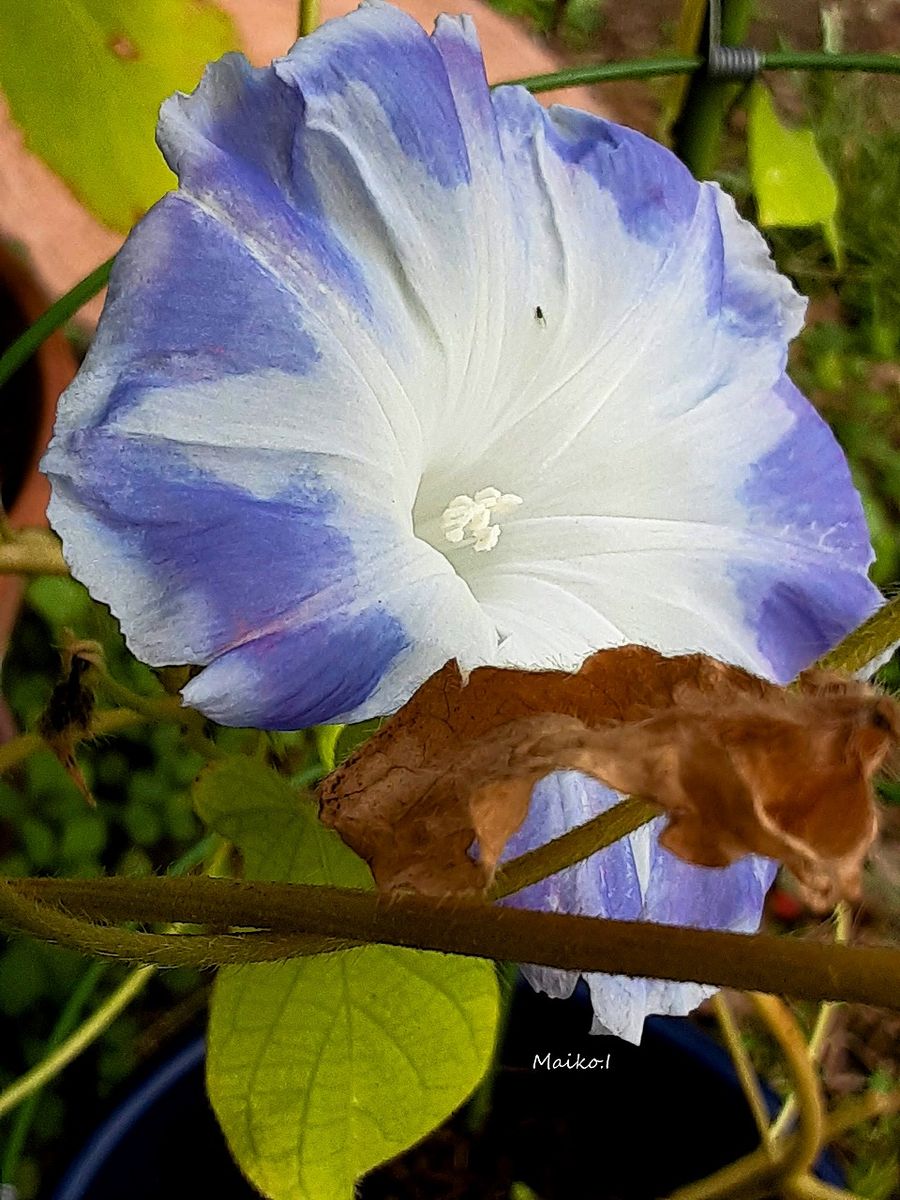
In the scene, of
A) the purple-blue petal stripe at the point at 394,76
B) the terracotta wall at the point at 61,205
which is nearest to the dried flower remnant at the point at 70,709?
the purple-blue petal stripe at the point at 394,76

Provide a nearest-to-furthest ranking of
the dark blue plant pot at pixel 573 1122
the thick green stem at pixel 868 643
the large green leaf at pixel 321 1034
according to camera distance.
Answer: the thick green stem at pixel 868 643, the large green leaf at pixel 321 1034, the dark blue plant pot at pixel 573 1122

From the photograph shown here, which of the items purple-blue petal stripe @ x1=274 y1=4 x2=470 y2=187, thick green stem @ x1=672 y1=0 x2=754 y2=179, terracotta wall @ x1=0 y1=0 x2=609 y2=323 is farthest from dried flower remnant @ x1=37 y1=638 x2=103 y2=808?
terracotta wall @ x1=0 y1=0 x2=609 y2=323

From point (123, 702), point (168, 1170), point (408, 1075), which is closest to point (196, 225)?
point (123, 702)

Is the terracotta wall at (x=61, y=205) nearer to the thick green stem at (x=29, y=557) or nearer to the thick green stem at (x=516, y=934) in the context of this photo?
the thick green stem at (x=29, y=557)

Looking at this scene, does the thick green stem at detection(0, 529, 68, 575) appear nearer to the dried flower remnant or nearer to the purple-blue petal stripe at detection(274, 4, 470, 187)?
the dried flower remnant

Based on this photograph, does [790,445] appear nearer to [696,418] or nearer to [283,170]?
[696,418]

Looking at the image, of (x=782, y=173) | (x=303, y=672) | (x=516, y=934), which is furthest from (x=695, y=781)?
(x=782, y=173)

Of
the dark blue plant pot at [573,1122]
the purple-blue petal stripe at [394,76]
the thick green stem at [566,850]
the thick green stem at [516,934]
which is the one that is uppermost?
the purple-blue petal stripe at [394,76]
